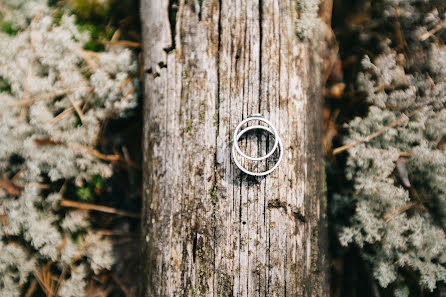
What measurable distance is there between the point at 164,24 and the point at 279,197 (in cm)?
137

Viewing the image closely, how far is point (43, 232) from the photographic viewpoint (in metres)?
2.44

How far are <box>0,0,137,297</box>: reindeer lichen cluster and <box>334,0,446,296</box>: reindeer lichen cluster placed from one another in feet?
5.96

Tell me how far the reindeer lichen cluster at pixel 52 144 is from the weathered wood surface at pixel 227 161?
0.56 meters

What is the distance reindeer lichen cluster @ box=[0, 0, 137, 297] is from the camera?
2463 millimetres

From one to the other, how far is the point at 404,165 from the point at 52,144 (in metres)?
2.61

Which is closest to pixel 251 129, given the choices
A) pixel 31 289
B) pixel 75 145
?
pixel 75 145

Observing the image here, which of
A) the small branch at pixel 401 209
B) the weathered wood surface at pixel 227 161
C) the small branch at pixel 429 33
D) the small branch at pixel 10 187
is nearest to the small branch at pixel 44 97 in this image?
the small branch at pixel 10 187

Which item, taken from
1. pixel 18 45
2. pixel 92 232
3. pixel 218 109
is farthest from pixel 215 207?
pixel 18 45

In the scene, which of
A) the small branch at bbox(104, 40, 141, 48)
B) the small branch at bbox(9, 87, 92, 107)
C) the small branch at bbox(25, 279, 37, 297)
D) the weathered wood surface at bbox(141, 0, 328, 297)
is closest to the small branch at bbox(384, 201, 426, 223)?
the weathered wood surface at bbox(141, 0, 328, 297)

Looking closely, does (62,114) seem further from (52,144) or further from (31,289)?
(31,289)

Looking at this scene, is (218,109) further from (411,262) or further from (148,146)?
(411,262)

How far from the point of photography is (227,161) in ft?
6.52

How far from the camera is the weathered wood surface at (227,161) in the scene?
6.48ft

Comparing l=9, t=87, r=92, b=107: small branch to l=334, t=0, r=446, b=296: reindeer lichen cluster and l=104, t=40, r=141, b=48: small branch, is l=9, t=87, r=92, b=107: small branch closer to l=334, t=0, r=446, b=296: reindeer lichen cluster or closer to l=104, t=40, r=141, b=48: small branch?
l=104, t=40, r=141, b=48: small branch
